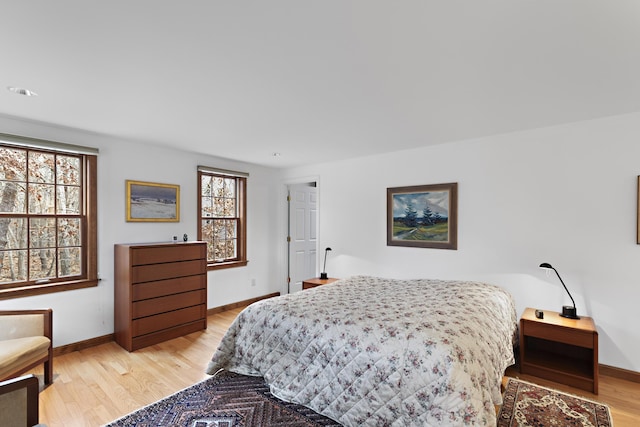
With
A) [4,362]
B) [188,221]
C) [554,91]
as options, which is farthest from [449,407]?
[188,221]

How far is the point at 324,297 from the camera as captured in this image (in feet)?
8.97

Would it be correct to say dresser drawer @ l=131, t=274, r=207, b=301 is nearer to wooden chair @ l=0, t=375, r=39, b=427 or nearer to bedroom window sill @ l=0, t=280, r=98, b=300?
bedroom window sill @ l=0, t=280, r=98, b=300

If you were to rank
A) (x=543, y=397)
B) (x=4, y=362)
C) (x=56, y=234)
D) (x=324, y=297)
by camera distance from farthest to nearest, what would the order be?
(x=56, y=234) → (x=324, y=297) → (x=543, y=397) → (x=4, y=362)

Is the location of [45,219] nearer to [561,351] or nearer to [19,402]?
[19,402]

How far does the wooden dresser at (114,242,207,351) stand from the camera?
10.6 ft

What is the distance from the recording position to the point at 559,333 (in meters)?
2.57

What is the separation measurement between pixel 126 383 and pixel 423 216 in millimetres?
3362

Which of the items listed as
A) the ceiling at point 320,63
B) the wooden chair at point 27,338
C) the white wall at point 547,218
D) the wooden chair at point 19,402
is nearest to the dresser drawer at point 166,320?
the wooden chair at point 27,338

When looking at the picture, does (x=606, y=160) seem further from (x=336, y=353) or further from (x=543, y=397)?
(x=336, y=353)

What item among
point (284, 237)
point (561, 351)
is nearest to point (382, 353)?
point (561, 351)

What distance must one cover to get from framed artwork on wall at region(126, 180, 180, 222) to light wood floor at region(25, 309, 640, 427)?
1.44 meters

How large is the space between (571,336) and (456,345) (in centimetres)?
150

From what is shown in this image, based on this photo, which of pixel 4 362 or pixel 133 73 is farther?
pixel 4 362

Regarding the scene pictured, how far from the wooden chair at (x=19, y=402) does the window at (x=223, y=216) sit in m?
3.17
